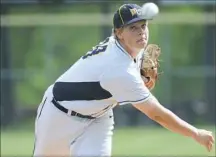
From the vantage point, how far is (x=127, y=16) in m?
4.82

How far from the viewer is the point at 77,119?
504 centimetres

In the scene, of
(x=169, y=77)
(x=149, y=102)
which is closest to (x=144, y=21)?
(x=149, y=102)

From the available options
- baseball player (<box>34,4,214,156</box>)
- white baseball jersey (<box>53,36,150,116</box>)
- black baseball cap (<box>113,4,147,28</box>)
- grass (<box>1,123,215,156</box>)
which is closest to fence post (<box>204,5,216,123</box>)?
grass (<box>1,123,215,156</box>)

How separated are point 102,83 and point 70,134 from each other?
48 cm

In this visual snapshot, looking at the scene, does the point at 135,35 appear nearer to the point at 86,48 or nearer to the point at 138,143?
the point at 138,143

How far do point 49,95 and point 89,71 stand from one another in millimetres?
429

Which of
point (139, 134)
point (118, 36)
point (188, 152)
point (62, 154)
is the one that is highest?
point (118, 36)

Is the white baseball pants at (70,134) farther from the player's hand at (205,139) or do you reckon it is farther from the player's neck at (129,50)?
the player's hand at (205,139)

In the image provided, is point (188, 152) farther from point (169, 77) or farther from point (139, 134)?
point (169, 77)

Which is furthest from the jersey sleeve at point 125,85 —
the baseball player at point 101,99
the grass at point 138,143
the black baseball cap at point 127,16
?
the grass at point 138,143

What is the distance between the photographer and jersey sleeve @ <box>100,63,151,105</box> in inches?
187

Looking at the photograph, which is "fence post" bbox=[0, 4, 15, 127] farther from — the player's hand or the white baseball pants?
the player's hand

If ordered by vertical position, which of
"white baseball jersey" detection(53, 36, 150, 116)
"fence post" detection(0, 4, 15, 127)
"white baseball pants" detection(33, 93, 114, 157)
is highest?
"white baseball jersey" detection(53, 36, 150, 116)

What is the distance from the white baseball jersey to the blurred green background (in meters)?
11.4
